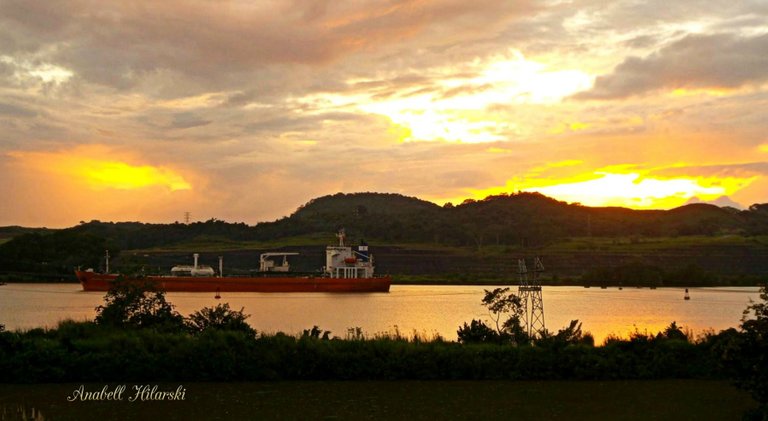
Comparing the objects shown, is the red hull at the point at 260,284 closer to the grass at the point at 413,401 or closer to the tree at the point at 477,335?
the tree at the point at 477,335

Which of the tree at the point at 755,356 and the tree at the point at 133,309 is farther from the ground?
the tree at the point at 133,309

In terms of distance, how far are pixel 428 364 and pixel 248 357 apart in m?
5.76

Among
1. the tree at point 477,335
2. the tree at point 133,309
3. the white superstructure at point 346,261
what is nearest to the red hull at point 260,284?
the white superstructure at point 346,261

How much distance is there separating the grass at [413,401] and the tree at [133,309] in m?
5.06

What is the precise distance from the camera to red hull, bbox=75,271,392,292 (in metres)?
95.1

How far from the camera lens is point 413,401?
798 inches

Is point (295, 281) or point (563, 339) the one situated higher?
point (295, 281)

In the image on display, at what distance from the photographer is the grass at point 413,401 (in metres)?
18.6

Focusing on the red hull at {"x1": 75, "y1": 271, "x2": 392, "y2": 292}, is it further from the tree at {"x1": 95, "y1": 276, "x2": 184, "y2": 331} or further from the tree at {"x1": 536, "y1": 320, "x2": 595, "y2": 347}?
the tree at {"x1": 536, "y1": 320, "x2": 595, "y2": 347}

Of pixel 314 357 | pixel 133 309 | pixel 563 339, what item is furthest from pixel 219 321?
pixel 563 339

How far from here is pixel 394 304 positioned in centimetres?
7000

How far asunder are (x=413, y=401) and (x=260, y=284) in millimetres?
78980

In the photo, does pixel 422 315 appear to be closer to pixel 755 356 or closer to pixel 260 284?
pixel 755 356

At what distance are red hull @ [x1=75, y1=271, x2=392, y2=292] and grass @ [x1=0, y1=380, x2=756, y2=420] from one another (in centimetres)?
7243
